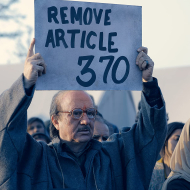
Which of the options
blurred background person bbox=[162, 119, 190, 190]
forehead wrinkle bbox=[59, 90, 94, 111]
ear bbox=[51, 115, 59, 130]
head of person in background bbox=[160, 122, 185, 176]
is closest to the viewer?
forehead wrinkle bbox=[59, 90, 94, 111]

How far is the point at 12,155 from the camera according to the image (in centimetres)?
226

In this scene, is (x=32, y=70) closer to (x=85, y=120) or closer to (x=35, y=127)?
(x=85, y=120)

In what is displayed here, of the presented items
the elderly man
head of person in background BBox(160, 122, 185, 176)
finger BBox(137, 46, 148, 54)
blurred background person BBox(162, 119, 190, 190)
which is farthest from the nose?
head of person in background BBox(160, 122, 185, 176)

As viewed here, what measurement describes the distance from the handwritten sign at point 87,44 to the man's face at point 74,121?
151 millimetres

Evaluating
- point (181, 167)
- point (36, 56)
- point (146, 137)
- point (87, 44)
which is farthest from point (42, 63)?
point (181, 167)

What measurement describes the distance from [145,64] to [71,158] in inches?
30.0

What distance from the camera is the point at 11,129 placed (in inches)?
89.3

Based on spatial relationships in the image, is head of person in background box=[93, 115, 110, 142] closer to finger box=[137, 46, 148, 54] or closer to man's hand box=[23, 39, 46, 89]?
finger box=[137, 46, 148, 54]

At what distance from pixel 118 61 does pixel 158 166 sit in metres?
1.78

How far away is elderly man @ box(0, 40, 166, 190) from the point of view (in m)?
2.29

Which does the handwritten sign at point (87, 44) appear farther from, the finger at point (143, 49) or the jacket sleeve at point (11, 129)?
the jacket sleeve at point (11, 129)

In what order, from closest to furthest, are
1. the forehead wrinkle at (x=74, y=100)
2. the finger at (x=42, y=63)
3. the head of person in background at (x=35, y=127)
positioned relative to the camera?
the finger at (x=42, y=63) < the forehead wrinkle at (x=74, y=100) < the head of person in background at (x=35, y=127)

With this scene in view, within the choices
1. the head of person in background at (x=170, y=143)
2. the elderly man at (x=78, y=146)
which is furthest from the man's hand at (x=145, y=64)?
the head of person in background at (x=170, y=143)

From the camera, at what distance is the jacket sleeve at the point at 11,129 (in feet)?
7.36
